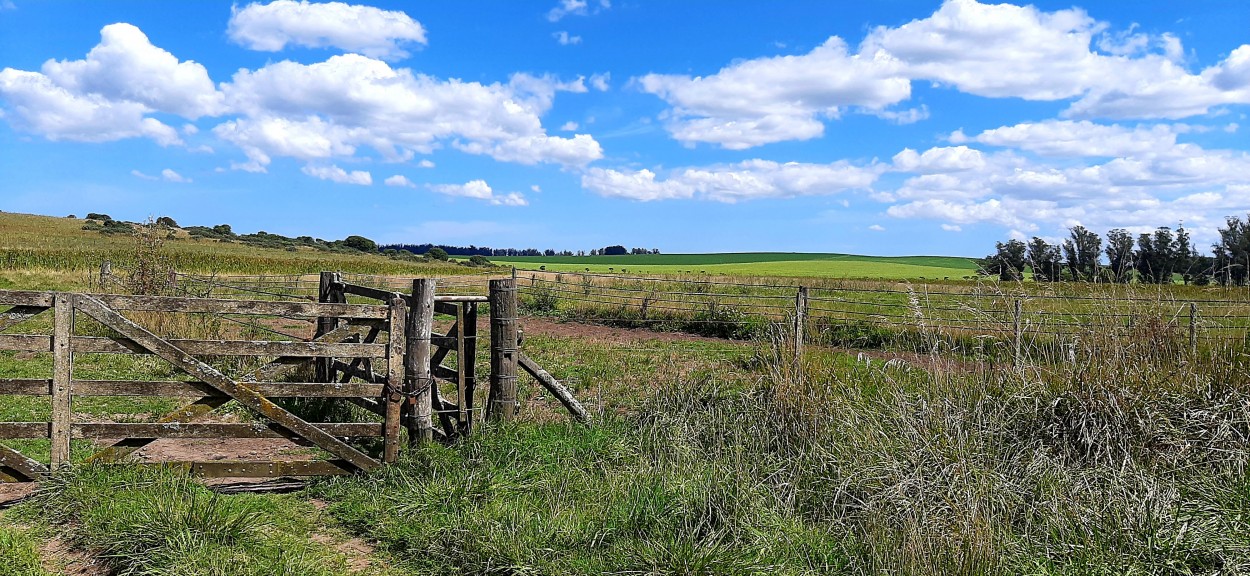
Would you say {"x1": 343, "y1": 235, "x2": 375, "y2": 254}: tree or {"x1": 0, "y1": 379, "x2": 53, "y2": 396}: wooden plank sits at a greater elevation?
{"x1": 343, "y1": 235, "x2": 375, "y2": 254}: tree

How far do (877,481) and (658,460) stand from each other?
151 centimetres

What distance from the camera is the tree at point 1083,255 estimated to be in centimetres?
772

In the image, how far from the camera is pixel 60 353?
584 centimetres

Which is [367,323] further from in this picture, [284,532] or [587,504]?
[587,504]

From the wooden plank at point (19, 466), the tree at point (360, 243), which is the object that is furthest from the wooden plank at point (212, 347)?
the tree at point (360, 243)

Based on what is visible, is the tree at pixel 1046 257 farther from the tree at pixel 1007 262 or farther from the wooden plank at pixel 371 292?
the wooden plank at pixel 371 292

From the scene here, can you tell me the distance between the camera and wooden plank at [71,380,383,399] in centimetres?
596

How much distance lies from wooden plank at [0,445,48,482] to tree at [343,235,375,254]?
98.4m

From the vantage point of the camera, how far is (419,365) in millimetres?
6613

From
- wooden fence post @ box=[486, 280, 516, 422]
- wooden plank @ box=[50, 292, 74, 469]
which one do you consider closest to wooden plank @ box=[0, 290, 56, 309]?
wooden plank @ box=[50, 292, 74, 469]

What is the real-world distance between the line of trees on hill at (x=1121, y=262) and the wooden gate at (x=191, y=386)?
5.10m

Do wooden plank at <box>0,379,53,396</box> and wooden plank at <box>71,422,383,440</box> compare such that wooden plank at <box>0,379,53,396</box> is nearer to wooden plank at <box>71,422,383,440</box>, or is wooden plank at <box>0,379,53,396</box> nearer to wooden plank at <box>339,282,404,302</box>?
wooden plank at <box>71,422,383,440</box>

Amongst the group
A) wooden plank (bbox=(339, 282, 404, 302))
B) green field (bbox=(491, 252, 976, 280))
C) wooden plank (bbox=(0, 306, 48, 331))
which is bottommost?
wooden plank (bbox=(0, 306, 48, 331))

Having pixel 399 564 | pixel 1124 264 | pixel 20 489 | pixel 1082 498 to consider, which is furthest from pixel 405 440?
pixel 1124 264
